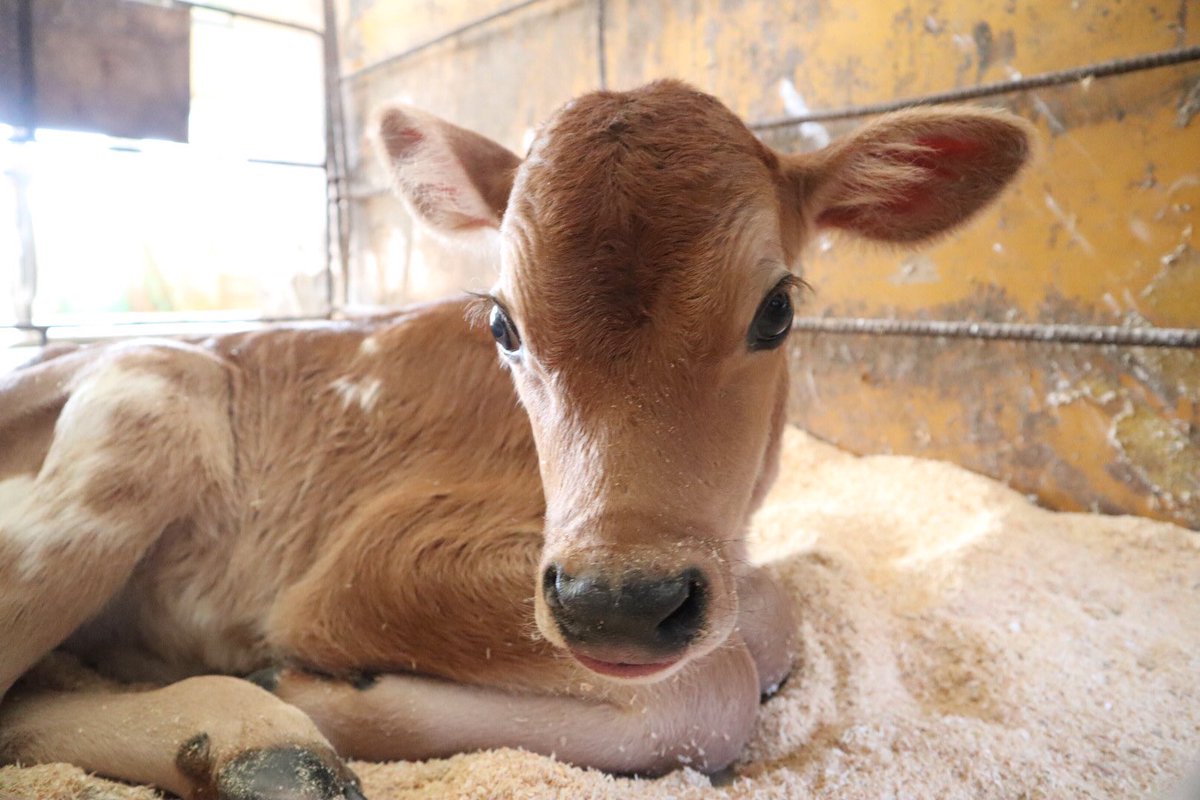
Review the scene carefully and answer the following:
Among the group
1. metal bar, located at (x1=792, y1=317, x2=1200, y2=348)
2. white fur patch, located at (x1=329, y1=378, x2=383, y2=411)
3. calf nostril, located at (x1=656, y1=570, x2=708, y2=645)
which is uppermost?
metal bar, located at (x1=792, y1=317, x2=1200, y2=348)

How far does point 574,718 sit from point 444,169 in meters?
1.43

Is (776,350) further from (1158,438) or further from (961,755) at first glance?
(1158,438)

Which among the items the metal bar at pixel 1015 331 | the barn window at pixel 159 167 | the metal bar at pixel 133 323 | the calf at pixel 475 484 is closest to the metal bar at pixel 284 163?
the barn window at pixel 159 167

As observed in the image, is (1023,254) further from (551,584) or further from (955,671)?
(551,584)

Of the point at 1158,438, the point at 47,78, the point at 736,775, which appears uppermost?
the point at 47,78

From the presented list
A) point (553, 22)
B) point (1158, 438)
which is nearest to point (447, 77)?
point (553, 22)

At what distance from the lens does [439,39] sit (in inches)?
225

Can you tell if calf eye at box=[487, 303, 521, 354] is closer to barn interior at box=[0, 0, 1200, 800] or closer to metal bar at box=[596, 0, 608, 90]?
barn interior at box=[0, 0, 1200, 800]

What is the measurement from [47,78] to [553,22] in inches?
120

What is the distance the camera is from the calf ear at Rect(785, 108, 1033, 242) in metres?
1.77

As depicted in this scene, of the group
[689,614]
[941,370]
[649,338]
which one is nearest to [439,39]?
[941,370]

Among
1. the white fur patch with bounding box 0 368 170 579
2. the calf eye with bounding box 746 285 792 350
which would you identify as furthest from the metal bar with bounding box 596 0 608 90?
the calf eye with bounding box 746 285 792 350

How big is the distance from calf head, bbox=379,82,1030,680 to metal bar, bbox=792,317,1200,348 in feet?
2.32

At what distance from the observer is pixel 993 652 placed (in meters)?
1.94
